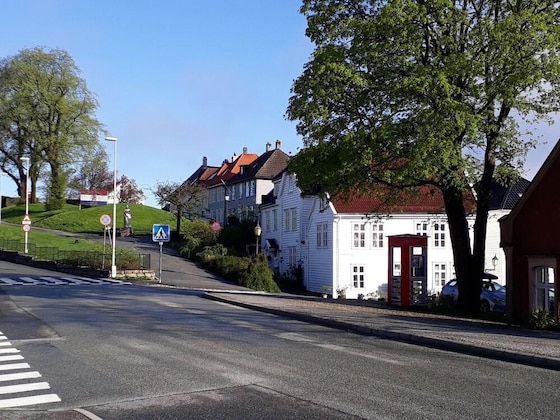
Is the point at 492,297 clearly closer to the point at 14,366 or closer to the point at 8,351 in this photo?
the point at 8,351

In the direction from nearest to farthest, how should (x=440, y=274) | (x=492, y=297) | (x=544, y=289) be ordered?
(x=544, y=289) < (x=492, y=297) < (x=440, y=274)

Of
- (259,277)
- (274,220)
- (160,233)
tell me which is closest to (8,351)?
(160,233)

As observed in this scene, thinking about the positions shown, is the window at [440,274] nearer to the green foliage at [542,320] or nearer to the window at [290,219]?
the window at [290,219]

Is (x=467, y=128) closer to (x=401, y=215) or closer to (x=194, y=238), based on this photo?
(x=401, y=215)

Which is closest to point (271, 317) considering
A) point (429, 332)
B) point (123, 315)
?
point (123, 315)

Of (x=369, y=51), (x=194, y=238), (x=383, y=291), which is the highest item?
(x=369, y=51)

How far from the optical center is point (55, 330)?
15.8 meters

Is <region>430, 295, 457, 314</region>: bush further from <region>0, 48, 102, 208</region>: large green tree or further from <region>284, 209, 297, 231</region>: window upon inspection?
<region>0, 48, 102, 208</region>: large green tree

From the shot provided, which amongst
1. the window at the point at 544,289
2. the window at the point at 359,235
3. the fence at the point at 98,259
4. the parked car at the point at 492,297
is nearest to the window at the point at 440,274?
the window at the point at 359,235

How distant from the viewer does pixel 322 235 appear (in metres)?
47.9

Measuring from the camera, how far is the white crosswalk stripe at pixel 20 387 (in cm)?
856

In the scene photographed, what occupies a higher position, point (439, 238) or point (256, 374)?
point (439, 238)

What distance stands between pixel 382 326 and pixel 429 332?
4.76 ft

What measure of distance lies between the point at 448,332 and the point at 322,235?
3176 centimetres
